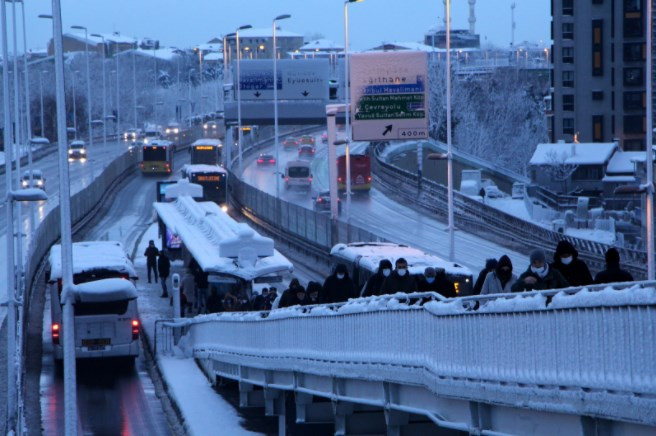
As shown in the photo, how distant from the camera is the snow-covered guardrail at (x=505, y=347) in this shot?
8.38m

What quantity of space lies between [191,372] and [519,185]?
54167 millimetres

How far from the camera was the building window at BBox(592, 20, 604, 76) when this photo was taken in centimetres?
8512

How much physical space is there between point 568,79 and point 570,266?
255ft

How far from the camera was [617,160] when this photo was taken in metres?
78.7

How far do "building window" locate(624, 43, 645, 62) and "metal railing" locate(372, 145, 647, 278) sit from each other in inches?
701

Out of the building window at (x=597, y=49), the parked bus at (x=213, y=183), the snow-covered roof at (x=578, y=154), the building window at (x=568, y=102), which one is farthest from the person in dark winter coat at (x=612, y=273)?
the building window at (x=568, y=102)

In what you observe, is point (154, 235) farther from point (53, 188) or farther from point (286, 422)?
point (286, 422)

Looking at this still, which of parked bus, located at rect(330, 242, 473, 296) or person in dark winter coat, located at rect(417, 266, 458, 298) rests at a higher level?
person in dark winter coat, located at rect(417, 266, 458, 298)

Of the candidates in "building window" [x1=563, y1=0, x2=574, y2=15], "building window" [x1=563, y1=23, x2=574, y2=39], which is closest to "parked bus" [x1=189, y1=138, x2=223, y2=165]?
"building window" [x1=563, y1=23, x2=574, y2=39]

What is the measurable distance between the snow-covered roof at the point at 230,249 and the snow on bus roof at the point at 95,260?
7.26ft

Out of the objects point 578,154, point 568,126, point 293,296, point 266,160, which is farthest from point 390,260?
point 266,160

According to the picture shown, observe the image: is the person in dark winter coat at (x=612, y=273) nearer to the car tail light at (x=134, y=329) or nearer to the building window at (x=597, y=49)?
the car tail light at (x=134, y=329)

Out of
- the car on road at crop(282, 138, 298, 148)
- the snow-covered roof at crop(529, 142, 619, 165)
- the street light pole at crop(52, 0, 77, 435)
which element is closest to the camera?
the street light pole at crop(52, 0, 77, 435)

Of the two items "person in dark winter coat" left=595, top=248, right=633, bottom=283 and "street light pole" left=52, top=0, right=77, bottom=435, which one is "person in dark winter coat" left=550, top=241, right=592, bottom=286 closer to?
"person in dark winter coat" left=595, top=248, right=633, bottom=283
